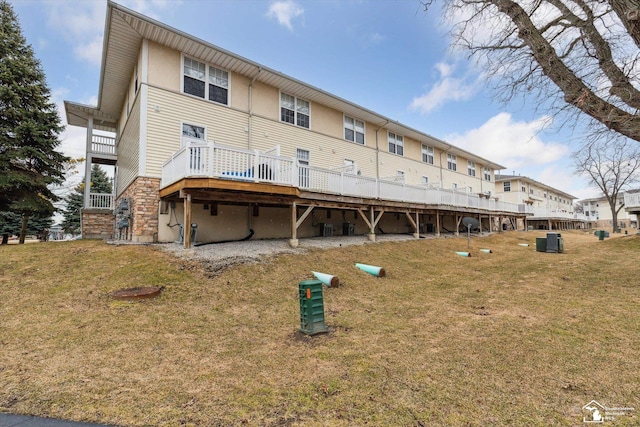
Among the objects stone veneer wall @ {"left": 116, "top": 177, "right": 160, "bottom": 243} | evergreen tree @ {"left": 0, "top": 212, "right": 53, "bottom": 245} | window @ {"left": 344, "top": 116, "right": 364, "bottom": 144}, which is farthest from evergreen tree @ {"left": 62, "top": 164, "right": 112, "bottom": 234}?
window @ {"left": 344, "top": 116, "right": 364, "bottom": 144}

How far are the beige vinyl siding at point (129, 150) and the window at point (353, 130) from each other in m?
9.72

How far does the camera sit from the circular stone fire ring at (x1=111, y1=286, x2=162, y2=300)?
223 inches

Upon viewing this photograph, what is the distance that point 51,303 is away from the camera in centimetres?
537

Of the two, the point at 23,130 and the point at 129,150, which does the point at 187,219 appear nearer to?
the point at 129,150

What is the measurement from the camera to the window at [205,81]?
→ 11.1 m

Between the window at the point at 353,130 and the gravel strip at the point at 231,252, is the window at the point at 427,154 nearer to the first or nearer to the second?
the window at the point at 353,130

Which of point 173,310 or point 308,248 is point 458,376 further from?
point 308,248

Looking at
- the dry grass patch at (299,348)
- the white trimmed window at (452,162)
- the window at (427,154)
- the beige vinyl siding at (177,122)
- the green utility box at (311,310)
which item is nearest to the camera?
the dry grass patch at (299,348)

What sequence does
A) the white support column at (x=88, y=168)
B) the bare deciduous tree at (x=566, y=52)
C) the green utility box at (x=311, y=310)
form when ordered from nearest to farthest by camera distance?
the green utility box at (x=311, y=310)
the bare deciduous tree at (x=566, y=52)
the white support column at (x=88, y=168)

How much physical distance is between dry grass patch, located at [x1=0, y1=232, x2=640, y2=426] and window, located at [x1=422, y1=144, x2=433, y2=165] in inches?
604

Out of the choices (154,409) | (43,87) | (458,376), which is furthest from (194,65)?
(458,376)

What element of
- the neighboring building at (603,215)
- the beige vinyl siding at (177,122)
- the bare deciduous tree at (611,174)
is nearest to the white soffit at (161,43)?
the beige vinyl siding at (177,122)

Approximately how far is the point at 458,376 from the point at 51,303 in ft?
21.5

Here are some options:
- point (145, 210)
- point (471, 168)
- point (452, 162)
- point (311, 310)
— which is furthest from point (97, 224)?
point (471, 168)
